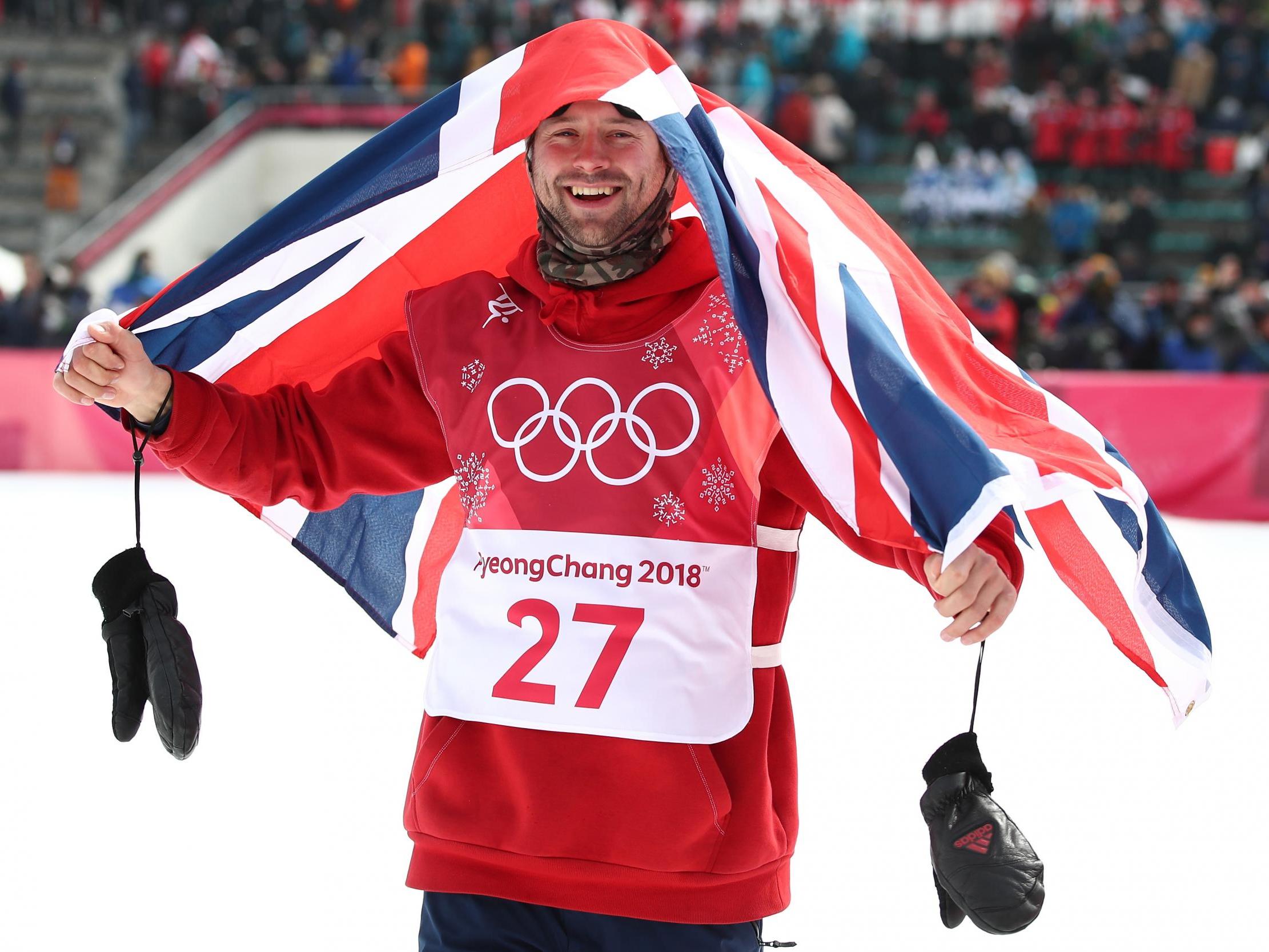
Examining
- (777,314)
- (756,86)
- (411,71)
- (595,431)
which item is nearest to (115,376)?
(595,431)

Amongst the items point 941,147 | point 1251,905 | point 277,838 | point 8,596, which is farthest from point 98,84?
point 1251,905

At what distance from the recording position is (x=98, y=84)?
1862 cm

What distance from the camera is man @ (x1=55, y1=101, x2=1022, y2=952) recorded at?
210cm

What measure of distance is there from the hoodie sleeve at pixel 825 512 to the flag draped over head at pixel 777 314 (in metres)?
0.05

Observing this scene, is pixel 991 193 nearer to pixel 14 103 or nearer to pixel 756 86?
pixel 756 86

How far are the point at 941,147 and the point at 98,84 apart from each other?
10.2 metres

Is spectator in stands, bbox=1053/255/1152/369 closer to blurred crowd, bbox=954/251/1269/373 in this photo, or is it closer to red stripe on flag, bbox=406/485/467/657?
blurred crowd, bbox=954/251/1269/373

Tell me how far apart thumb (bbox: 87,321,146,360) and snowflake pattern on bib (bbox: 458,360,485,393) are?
50 centimetres

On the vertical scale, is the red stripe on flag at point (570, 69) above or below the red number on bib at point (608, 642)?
above

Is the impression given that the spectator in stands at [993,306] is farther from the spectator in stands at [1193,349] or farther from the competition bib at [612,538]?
the competition bib at [612,538]

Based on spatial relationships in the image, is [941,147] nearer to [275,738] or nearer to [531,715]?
[275,738]

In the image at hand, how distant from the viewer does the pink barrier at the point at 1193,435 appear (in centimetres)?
970

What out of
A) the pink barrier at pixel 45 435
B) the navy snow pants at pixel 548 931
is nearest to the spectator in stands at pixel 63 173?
the pink barrier at pixel 45 435

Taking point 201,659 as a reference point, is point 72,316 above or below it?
above
